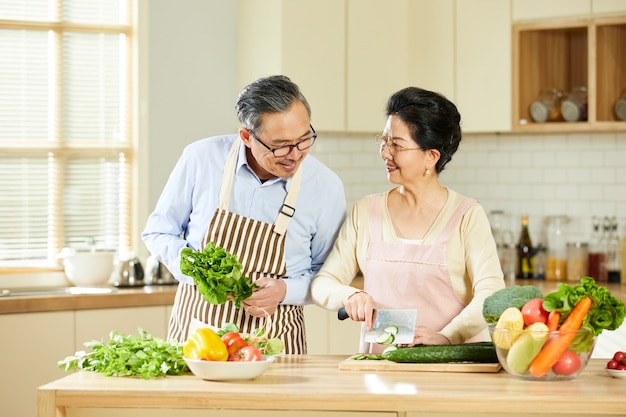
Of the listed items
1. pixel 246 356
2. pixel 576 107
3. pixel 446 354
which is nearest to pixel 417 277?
pixel 446 354

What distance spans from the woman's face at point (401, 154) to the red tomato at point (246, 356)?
870 millimetres

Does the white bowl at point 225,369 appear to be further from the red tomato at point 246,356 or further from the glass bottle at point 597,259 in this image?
the glass bottle at point 597,259

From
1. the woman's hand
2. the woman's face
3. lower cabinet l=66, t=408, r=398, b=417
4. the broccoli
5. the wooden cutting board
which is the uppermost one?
the woman's face

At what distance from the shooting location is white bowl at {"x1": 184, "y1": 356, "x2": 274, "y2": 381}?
263cm

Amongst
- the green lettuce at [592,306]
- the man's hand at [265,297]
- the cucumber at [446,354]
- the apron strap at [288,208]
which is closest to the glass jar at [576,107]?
the apron strap at [288,208]

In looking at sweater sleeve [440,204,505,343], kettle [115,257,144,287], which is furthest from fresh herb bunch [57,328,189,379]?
kettle [115,257,144,287]

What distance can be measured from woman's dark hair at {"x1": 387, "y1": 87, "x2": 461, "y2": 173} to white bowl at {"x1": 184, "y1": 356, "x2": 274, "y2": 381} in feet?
3.28

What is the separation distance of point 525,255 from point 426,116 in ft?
9.14

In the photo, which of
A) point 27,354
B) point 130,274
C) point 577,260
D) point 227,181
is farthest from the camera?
point 577,260

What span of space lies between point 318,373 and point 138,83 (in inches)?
127

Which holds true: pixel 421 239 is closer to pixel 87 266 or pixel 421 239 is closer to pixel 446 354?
pixel 446 354

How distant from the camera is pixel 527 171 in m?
5.99

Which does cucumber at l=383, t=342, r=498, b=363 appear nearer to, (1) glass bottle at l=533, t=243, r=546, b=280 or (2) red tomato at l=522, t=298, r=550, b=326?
(2) red tomato at l=522, t=298, r=550, b=326

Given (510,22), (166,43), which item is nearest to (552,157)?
(510,22)
